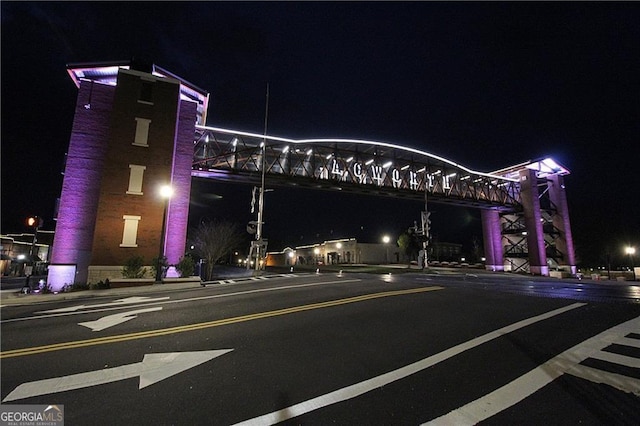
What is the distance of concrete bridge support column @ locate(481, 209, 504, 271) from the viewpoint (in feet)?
160

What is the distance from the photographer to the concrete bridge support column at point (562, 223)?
44750mm

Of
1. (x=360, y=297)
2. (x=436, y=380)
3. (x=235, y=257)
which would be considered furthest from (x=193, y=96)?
(x=235, y=257)

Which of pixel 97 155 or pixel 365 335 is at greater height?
pixel 97 155

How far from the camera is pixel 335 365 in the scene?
5223mm

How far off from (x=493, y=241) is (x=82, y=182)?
55621mm

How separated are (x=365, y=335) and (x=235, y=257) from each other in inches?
4584

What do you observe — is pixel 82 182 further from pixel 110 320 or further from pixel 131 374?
pixel 131 374

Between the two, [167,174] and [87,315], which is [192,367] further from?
[167,174]

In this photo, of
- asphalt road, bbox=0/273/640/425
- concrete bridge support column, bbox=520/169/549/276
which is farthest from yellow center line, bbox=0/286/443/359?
concrete bridge support column, bbox=520/169/549/276

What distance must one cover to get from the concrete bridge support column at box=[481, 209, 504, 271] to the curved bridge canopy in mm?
3096

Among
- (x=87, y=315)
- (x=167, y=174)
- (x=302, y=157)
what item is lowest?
(x=87, y=315)

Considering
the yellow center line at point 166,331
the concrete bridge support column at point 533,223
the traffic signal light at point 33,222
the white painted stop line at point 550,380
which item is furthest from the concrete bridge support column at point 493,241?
the traffic signal light at point 33,222

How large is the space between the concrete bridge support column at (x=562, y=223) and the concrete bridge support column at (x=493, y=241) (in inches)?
310

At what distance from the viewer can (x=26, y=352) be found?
6219 millimetres
